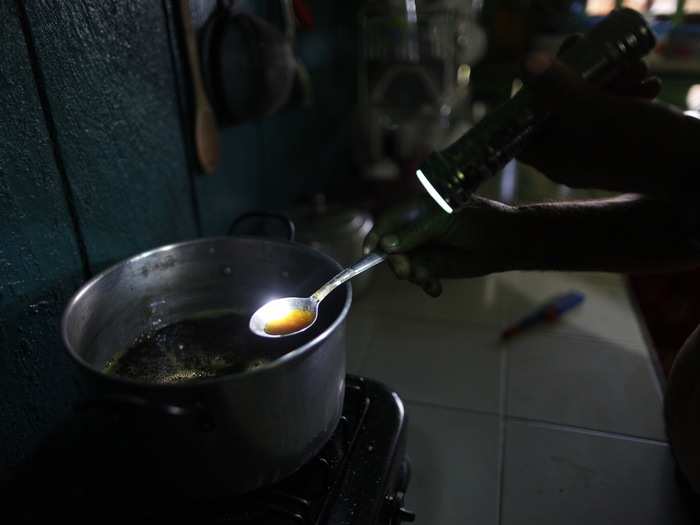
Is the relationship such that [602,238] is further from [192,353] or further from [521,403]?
[192,353]

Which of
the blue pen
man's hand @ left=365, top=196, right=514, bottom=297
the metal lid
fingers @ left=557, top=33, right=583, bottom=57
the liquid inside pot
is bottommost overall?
the blue pen

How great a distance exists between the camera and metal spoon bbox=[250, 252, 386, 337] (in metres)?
0.64

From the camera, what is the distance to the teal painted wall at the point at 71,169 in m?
0.60

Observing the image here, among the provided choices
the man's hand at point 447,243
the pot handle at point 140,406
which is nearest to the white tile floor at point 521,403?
the man's hand at point 447,243

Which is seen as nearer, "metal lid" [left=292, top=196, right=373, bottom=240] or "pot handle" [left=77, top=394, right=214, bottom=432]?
"pot handle" [left=77, top=394, right=214, bottom=432]

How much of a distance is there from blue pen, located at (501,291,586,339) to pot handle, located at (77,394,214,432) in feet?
2.53

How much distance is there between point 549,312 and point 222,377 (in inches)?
33.9

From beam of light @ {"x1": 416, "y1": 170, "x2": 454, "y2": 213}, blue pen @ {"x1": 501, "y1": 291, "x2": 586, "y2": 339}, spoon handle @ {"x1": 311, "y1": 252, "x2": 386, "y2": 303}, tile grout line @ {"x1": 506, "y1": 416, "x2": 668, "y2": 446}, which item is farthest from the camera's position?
blue pen @ {"x1": 501, "y1": 291, "x2": 586, "y2": 339}

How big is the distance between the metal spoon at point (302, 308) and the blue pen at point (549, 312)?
0.51 m

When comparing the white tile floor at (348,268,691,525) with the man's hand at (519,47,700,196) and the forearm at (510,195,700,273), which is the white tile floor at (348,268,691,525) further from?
the man's hand at (519,47,700,196)

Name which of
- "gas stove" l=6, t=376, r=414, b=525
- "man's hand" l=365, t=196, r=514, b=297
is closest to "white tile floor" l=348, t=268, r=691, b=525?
"gas stove" l=6, t=376, r=414, b=525

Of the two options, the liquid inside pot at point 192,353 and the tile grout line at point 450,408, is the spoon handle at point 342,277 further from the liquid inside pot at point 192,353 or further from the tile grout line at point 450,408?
the tile grout line at point 450,408

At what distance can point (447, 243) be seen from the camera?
0.74 m

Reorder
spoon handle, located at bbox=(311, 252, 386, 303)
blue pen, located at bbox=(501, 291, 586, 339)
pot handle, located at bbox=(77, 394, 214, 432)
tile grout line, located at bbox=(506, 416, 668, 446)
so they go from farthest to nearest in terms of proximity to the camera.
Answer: blue pen, located at bbox=(501, 291, 586, 339) < tile grout line, located at bbox=(506, 416, 668, 446) < spoon handle, located at bbox=(311, 252, 386, 303) < pot handle, located at bbox=(77, 394, 214, 432)
